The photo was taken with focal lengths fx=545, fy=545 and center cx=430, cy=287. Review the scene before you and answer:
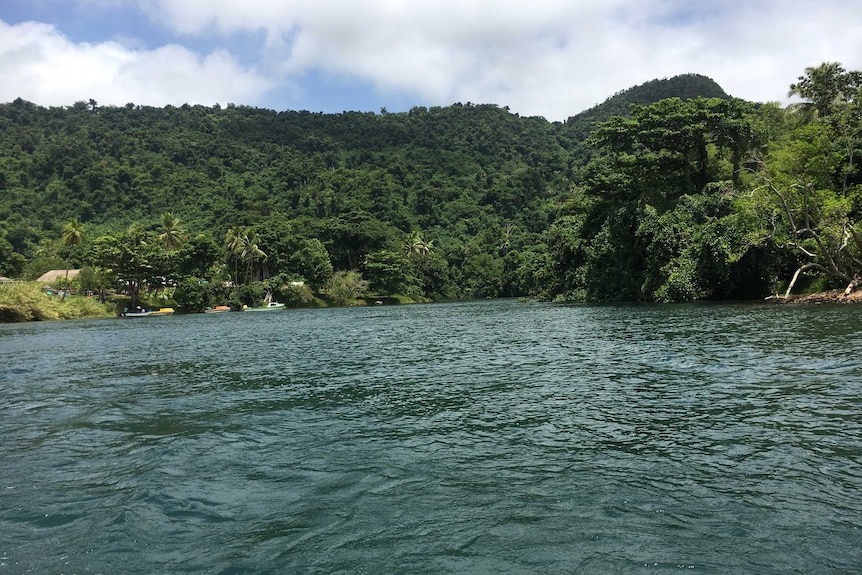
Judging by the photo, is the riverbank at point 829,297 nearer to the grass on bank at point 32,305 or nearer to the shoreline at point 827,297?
the shoreline at point 827,297

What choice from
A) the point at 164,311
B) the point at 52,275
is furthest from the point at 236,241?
the point at 52,275

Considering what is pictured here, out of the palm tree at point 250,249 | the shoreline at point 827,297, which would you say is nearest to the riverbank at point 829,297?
the shoreline at point 827,297

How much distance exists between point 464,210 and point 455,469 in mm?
156032

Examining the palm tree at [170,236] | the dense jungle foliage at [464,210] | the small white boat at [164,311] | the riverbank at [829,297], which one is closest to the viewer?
the riverbank at [829,297]

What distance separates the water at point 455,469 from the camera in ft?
18.8

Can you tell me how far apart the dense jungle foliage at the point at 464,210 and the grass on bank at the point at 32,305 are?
9.37 meters

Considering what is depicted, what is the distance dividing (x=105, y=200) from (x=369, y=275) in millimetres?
80810

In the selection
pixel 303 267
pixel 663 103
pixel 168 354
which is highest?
pixel 663 103

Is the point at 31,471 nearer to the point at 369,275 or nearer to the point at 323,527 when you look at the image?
the point at 323,527

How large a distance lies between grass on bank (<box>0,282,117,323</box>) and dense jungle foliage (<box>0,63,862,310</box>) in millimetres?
9370

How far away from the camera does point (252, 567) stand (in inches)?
221

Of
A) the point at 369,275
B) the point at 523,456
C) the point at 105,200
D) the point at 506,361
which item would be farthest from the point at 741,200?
the point at 105,200

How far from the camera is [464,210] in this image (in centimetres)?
16188

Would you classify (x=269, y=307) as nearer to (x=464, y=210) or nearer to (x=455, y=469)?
(x=464, y=210)
